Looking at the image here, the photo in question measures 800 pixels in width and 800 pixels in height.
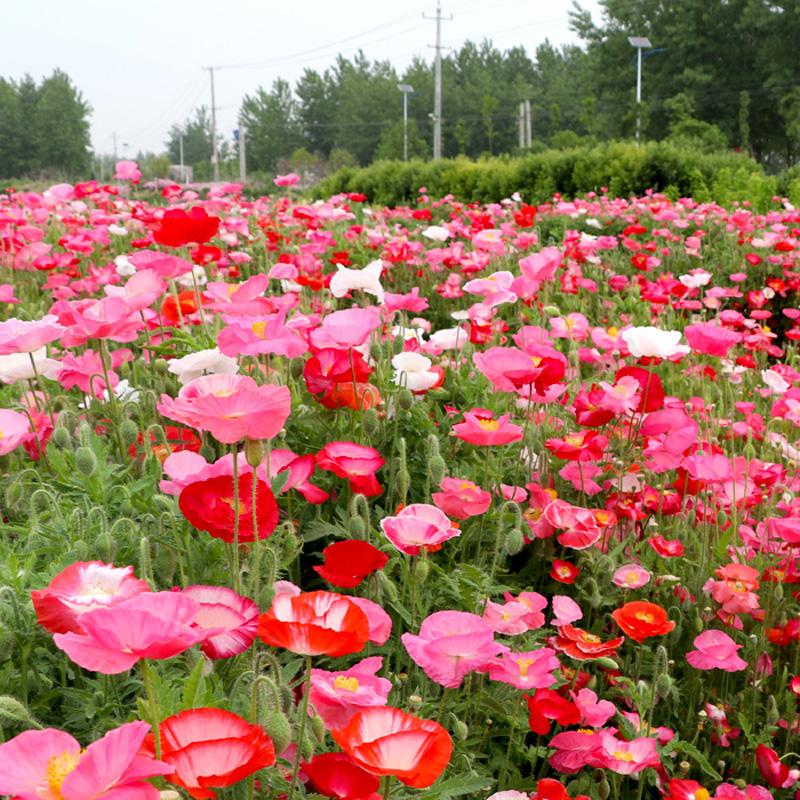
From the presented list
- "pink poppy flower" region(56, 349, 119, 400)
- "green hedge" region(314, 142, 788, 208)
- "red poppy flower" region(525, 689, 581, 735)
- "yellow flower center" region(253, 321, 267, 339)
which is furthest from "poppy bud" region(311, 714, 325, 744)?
"green hedge" region(314, 142, 788, 208)

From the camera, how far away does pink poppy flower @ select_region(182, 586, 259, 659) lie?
1.01 meters

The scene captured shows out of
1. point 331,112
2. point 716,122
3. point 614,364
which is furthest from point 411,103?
point 614,364

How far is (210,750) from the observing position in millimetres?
727

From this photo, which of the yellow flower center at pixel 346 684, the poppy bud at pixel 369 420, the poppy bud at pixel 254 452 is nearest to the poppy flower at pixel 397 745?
the yellow flower center at pixel 346 684

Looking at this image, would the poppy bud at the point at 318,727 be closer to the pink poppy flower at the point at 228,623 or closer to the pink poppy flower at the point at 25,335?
the pink poppy flower at the point at 228,623

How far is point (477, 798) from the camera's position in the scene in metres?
1.43

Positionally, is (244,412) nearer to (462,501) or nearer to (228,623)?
(228,623)

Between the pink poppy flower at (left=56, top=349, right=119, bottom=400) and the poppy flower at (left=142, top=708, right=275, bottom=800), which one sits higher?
the pink poppy flower at (left=56, top=349, right=119, bottom=400)

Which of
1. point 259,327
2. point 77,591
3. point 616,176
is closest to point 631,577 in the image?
point 259,327

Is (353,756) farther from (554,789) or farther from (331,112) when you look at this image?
(331,112)

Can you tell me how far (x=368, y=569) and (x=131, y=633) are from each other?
1.97ft

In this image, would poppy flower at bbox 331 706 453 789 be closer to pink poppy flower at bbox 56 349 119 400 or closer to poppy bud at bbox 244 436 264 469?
poppy bud at bbox 244 436 264 469

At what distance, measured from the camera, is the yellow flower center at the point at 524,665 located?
4.33 ft

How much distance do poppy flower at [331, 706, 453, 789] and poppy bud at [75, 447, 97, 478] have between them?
0.76 metres
